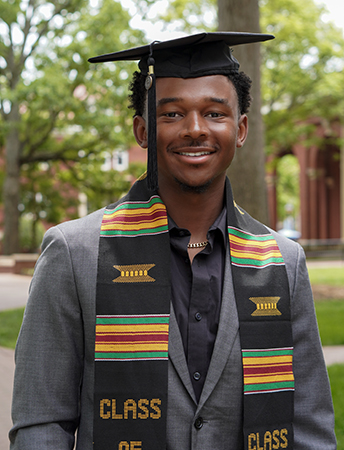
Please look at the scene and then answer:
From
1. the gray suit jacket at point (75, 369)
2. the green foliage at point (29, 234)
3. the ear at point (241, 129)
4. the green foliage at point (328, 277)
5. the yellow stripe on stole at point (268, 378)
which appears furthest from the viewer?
the green foliage at point (29, 234)

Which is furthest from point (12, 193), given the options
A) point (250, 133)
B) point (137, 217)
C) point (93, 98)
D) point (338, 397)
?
point (137, 217)

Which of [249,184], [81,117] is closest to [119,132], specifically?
[81,117]

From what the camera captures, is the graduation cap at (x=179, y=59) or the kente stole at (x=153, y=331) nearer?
the kente stole at (x=153, y=331)

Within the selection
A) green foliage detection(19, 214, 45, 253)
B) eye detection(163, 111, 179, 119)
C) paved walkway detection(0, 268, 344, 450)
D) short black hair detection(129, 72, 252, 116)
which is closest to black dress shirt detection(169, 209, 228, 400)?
eye detection(163, 111, 179, 119)

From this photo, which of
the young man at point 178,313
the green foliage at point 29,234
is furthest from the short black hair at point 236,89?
the green foliage at point 29,234

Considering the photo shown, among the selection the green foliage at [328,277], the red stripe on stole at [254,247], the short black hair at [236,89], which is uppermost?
the short black hair at [236,89]

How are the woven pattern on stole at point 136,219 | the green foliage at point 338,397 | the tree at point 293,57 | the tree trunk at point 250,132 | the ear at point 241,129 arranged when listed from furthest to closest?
1. the tree at point 293,57
2. the tree trunk at point 250,132
3. the green foliage at point 338,397
4. the ear at point 241,129
5. the woven pattern on stole at point 136,219

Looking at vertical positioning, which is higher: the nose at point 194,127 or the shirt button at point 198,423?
the nose at point 194,127

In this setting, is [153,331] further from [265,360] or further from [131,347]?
[265,360]

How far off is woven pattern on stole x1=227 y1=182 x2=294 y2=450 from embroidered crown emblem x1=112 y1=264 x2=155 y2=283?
282 millimetres

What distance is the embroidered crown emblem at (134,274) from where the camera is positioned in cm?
175

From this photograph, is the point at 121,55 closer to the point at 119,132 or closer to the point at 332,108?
the point at 119,132

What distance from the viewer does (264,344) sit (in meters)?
1.76

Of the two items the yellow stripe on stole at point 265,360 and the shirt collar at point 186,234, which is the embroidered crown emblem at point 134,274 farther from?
the yellow stripe on stole at point 265,360
